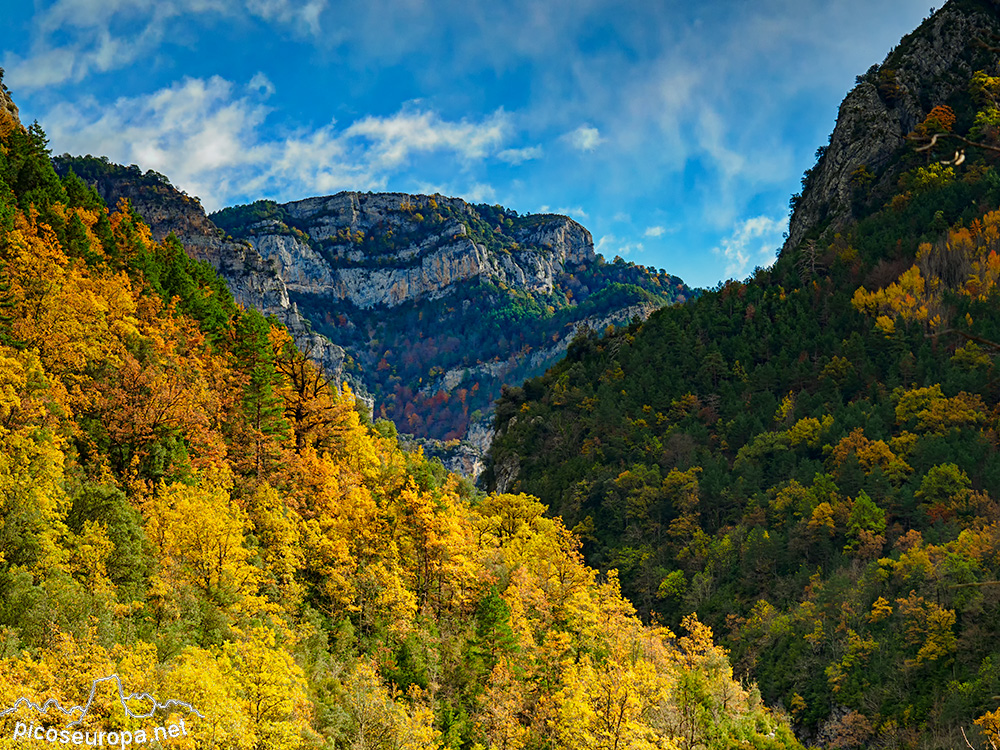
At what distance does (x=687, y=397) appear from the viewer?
108m

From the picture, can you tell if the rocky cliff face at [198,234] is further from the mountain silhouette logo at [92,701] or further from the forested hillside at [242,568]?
the mountain silhouette logo at [92,701]

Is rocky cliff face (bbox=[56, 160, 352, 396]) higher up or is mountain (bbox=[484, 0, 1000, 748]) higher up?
rocky cliff face (bbox=[56, 160, 352, 396])

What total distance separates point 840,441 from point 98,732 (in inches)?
3294

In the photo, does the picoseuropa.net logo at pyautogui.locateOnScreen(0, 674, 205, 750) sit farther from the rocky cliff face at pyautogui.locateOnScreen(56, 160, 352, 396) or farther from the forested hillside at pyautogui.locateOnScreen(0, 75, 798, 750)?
the rocky cliff face at pyautogui.locateOnScreen(56, 160, 352, 396)

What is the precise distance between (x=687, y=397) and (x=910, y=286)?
34.1m

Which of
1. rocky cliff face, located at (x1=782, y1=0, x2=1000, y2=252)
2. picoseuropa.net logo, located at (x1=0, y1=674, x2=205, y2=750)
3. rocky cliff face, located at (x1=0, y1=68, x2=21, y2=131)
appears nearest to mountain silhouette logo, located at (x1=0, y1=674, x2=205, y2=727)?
picoseuropa.net logo, located at (x1=0, y1=674, x2=205, y2=750)

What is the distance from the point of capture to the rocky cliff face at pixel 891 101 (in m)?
132

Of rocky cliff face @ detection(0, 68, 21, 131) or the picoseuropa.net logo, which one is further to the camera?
rocky cliff face @ detection(0, 68, 21, 131)

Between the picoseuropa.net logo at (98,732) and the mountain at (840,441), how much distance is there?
39329 millimetres

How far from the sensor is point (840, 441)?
3339 inches

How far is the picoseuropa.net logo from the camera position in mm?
17594

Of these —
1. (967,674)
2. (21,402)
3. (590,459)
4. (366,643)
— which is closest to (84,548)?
(21,402)

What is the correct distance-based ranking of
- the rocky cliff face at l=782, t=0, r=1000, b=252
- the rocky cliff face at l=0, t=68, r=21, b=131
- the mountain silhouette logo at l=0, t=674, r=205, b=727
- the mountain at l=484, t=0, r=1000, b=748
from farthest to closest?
the rocky cliff face at l=782, t=0, r=1000, b=252 < the rocky cliff face at l=0, t=68, r=21, b=131 < the mountain at l=484, t=0, r=1000, b=748 < the mountain silhouette logo at l=0, t=674, r=205, b=727

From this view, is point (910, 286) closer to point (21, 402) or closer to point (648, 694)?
point (648, 694)
